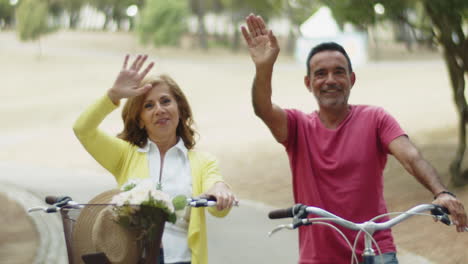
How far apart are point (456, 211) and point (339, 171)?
625mm

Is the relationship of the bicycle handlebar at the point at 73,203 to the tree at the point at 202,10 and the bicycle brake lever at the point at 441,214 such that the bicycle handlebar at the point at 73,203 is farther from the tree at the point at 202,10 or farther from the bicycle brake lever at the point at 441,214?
the tree at the point at 202,10

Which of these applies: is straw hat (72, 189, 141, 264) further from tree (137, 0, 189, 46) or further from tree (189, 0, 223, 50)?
tree (189, 0, 223, 50)

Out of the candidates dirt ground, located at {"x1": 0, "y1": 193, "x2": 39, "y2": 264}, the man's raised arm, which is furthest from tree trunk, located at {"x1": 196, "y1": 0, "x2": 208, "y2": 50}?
the man's raised arm

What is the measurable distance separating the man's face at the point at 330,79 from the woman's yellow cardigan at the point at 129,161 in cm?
67

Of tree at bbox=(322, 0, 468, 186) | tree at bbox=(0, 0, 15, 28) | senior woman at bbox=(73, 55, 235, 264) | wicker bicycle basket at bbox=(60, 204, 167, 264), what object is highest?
tree at bbox=(0, 0, 15, 28)

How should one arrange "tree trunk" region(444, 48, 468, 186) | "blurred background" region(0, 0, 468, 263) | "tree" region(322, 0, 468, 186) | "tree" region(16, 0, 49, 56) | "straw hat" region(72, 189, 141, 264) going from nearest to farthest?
"straw hat" region(72, 189, 141, 264)
"blurred background" region(0, 0, 468, 263)
"tree" region(322, 0, 468, 186)
"tree trunk" region(444, 48, 468, 186)
"tree" region(16, 0, 49, 56)

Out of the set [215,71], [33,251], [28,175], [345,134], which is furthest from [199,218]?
[215,71]

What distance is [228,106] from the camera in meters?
44.5

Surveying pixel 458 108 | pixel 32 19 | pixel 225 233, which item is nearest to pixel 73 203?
pixel 225 233

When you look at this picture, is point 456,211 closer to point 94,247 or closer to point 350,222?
point 350,222

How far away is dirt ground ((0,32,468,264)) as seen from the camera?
1619cm

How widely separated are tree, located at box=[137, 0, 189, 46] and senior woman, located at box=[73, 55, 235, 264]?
71.1 metres

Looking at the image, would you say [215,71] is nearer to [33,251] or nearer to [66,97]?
[66,97]

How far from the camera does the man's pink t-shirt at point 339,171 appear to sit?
3969mm
